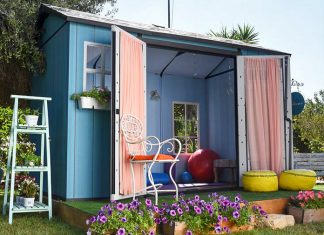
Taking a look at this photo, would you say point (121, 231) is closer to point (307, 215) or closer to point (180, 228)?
point (180, 228)

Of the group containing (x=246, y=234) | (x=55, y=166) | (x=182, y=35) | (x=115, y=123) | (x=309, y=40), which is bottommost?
(x=246, y=234)

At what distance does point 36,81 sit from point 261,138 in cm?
397

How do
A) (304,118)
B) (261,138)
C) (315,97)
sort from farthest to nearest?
(315,97), (304,118), (261,138)

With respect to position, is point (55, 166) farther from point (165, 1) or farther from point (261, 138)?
point (165, 1)

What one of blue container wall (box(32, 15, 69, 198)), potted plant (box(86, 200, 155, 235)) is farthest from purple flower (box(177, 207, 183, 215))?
blue container wall (box(32, 15, 69, 198))

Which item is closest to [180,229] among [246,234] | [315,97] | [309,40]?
[246,234]

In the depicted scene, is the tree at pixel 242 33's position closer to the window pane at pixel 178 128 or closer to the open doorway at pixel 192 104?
the open doorway at pixel 192 104

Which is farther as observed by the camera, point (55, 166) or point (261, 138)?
point (261, 138)

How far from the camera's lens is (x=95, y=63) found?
6.95 metres

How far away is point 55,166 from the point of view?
19.2 ft

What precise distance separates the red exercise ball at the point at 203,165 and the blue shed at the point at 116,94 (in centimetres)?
36

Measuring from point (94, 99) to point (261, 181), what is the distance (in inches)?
111

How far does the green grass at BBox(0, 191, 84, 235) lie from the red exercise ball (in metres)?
3.71

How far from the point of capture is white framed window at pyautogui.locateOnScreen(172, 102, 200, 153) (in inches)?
361
